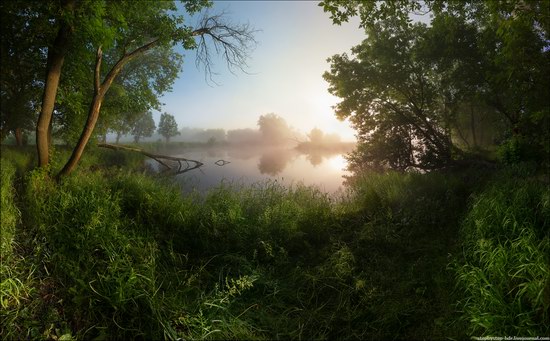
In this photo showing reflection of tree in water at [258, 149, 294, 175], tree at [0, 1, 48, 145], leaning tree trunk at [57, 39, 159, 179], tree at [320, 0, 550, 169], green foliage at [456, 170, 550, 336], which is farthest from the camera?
reflection of tree in water at [258, 149, 294, 175]

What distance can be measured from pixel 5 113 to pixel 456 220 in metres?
20.2

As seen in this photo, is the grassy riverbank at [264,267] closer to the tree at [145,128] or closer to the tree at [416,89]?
the tree at [416,89]

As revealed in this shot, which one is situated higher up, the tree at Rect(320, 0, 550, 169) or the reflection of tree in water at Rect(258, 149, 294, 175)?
the tree at Rect(320, 0, 550, 169)

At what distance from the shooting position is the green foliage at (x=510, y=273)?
306 centimetres

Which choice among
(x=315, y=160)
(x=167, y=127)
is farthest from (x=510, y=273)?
(x=167, y=127)

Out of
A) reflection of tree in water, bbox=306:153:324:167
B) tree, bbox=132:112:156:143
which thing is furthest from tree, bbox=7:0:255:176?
Answer: tree, bbox=132:112:156:143

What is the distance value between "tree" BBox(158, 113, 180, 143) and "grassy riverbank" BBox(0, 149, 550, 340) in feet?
168

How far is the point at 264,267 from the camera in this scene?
5.20 meters

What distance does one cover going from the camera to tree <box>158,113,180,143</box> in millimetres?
55938

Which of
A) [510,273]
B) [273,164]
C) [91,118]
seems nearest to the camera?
[510,273]

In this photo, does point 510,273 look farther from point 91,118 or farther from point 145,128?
point 145,128

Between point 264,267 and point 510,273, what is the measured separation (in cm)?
366

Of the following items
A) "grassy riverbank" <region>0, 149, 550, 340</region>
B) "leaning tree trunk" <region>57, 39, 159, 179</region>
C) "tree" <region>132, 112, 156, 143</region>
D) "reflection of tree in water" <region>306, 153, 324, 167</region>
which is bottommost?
"grassy riverbank" <region>0, 149, 550, 340</region>

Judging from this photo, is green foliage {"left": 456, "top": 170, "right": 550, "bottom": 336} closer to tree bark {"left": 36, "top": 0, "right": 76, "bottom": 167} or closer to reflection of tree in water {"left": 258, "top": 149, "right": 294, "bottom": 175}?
tree bark {"left": 36, "top": 0, "right": 76, "bottom": 167}
